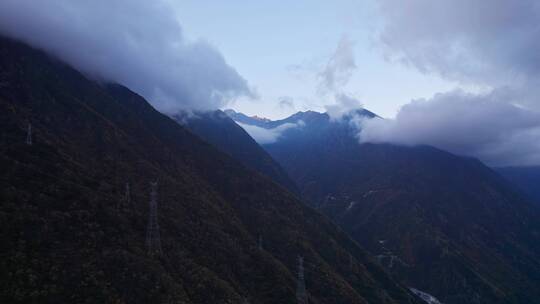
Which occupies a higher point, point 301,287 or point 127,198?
point 127,198

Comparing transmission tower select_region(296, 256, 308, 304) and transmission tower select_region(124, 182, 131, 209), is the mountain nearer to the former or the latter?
transmission tower select_region(124, 182, 131, 209)

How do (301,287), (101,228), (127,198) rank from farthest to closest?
(127,198) → (301,287) → (101,228)

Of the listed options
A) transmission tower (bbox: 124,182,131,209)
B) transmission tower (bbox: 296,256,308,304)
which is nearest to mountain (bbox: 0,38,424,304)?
transmission tower (bbox: 124,182,131,209)

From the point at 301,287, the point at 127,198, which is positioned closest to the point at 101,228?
the point at 127,198

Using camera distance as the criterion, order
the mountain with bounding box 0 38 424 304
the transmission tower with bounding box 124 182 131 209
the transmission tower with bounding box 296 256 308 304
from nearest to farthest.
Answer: the mountain with bounding box 0 38 424 304
the transmission tower with bounding box 296 256 308 304
the transmission tower with bounding box 124 182 131 209

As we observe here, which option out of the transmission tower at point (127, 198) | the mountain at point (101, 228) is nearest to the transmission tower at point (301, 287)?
the mountain at point (101, 228)

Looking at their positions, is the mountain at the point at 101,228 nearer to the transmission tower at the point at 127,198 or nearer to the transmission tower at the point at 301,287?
the transmission tower at the point at 127,198

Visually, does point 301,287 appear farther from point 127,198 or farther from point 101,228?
point 127,198

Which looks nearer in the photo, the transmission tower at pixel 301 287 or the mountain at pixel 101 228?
the mountain at pixel 101 228

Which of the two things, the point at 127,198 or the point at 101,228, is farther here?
the point at 127,198

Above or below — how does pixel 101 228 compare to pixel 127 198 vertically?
below

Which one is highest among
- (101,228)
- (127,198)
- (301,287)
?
(127,198)

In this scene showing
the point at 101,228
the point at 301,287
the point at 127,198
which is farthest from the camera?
the point at 127,198

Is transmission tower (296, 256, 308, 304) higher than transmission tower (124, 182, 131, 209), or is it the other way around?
transmission tower (124, 182, 131, 209)
